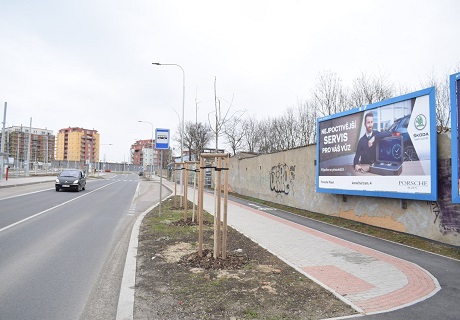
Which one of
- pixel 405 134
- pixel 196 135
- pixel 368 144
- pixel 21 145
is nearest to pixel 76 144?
pixel 21 145

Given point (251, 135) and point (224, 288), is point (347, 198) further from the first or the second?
point (251, 135)

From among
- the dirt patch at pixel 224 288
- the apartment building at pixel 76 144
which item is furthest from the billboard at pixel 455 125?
the apartment building at pixel 76 144

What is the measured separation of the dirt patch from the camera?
404 centimetres

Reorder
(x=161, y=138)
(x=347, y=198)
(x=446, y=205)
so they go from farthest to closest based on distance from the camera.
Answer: (x=161, y=138) < (x=347, y=198) < (x=446, y=205)

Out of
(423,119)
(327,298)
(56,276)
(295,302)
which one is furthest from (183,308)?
(423,119)

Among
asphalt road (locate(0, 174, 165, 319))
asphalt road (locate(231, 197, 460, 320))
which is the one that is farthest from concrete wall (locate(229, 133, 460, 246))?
asphalt road (locate(0, 174, 165, 319))

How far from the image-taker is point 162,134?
482 inches

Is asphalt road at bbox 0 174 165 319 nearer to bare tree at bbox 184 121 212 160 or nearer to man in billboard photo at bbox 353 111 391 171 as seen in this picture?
man in billboard photo at bbox 353 111 391 171

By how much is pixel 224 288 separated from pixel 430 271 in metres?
4.02

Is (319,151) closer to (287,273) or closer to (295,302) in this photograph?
(287,273)

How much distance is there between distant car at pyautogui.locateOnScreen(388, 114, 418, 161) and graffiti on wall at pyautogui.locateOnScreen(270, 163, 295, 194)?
6.61 meters

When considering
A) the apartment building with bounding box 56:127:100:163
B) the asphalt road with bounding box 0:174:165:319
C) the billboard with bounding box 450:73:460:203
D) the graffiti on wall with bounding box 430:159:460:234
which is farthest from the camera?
the apartment building with bounding box 56:127:100:163

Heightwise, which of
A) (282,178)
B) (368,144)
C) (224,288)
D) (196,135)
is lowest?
(224,288)

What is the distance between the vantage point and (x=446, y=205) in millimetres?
8172
